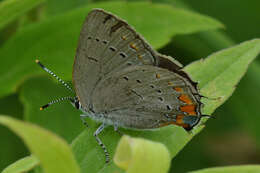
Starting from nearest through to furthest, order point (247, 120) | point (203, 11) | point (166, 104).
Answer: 1. point (166, 104)
2. point (247, 120)
3. point (203, 11)

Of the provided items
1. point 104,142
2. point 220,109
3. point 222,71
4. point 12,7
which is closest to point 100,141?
point 104,142

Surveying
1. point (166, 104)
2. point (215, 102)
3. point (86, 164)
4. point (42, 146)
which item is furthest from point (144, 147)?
point (166, 104)

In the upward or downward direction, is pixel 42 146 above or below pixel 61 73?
above

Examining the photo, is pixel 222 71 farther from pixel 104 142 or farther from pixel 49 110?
pixel 49 110

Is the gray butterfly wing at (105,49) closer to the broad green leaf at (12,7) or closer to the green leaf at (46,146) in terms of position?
the broad green leaf at (12,7)

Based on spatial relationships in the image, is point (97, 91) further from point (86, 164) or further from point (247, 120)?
point (247, 120)

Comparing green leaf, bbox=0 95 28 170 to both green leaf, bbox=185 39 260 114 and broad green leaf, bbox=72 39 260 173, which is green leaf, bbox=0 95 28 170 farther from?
green leaf, bbox=185 39 260 114

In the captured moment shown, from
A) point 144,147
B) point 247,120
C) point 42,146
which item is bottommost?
point 247,120
